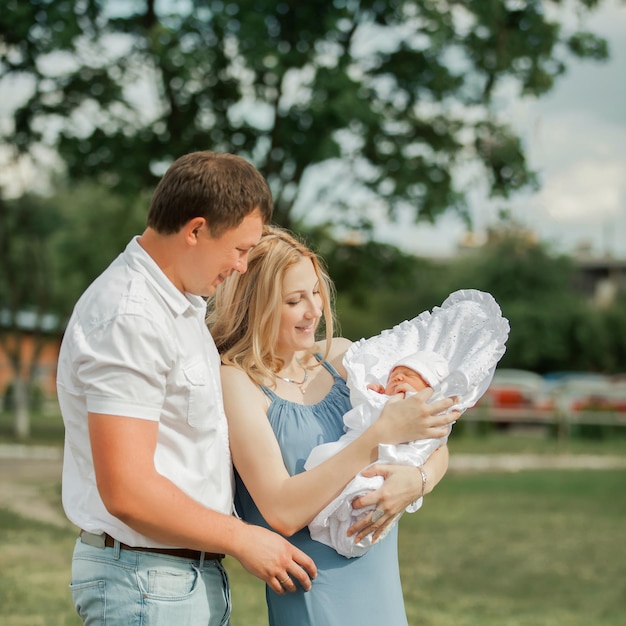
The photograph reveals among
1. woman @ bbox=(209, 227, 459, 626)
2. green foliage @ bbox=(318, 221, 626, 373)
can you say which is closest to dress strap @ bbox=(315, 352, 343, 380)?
woman @ bbox=(209, 227, 459, 626)

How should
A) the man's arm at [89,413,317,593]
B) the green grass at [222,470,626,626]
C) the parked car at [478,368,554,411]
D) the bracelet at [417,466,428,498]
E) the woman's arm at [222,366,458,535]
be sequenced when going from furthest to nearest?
the parked car at [478,368,554,411], the green grass at [222,470,626,626], the bracelet at [417,466,428,498], the woman's arm at [222,366,458,535], the man's arm at [89,413,317,593]

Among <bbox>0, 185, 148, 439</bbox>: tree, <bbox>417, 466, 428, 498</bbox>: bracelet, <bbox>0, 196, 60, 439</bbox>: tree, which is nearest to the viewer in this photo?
<bbox>417, 466, 428, 498</bbox>: bracelet

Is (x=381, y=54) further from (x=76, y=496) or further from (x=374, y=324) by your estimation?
(x=374, y=324)

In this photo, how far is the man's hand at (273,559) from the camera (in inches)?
93.7

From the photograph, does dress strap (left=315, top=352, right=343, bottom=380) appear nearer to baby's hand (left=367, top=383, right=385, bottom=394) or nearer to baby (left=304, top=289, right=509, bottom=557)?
baby (left=304, top=289, right=509, bottom=557)

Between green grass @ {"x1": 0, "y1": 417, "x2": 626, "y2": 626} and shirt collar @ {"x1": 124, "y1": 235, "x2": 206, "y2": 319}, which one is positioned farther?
green grass @ {"x1": 0, "y1": 417, "x2": 626, "y2": 626}

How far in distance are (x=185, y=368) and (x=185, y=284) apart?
21 centimetres

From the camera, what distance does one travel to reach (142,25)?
1297 cm

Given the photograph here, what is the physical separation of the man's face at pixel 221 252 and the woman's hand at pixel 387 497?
0.64 metres

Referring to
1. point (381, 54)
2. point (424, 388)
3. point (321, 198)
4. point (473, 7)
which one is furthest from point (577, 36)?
point (424, 388)

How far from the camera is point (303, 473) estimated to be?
2.56 m

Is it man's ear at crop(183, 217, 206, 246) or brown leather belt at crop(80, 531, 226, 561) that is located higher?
man's ear at crop(183, 217, 206, 246)

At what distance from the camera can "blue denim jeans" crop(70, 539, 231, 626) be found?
2.37m

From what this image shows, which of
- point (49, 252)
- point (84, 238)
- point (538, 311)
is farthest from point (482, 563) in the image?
point (538, 311)
